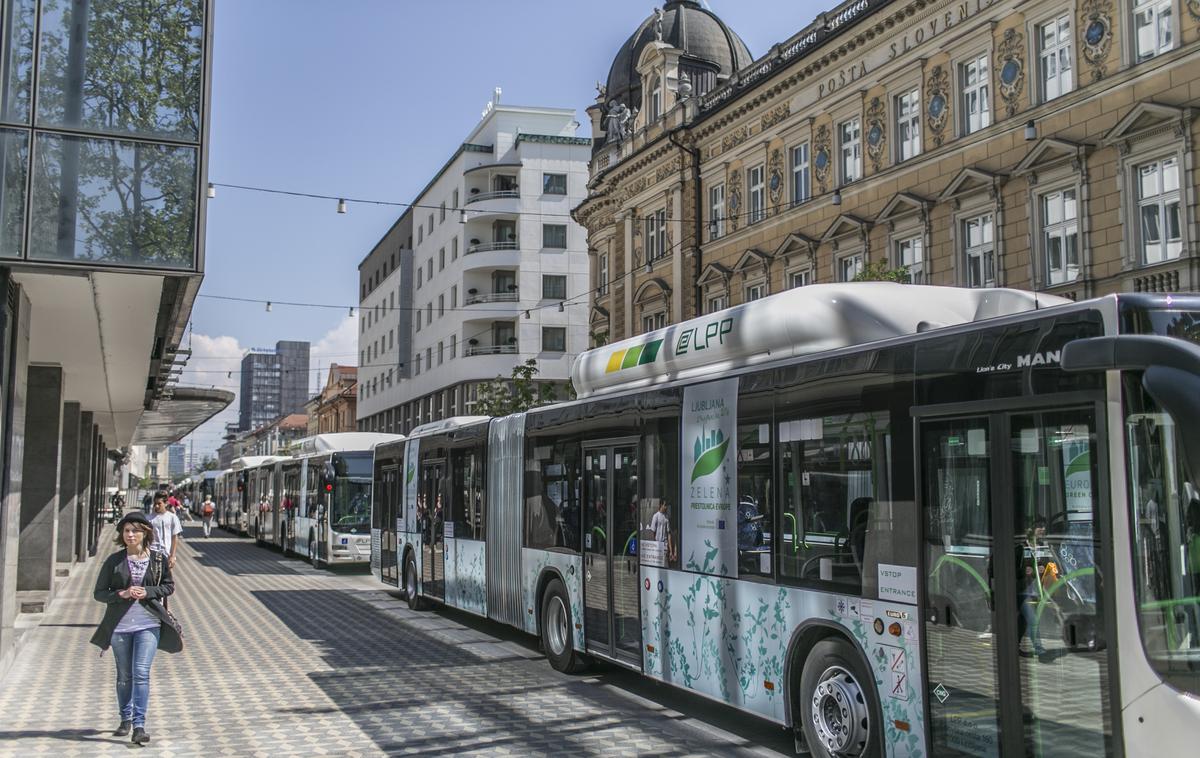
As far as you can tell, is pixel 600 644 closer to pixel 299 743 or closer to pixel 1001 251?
pixel 299 743

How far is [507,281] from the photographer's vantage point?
6147 cm

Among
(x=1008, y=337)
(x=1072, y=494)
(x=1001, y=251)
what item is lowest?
(x=1072, y=494)

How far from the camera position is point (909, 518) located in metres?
6.60

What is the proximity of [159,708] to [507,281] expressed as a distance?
171 ft

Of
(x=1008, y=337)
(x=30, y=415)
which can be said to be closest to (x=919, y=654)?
(x=1008, y=337)

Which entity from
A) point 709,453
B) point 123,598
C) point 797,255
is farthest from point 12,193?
point 797,255

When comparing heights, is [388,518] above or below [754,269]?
below

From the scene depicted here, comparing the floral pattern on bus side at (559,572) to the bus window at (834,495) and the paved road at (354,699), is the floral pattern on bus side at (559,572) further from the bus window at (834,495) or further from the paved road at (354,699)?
the bus window at (834,495)

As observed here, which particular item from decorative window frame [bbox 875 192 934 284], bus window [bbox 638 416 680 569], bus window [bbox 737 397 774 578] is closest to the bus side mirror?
bus window [bbox 737 397 774 578]

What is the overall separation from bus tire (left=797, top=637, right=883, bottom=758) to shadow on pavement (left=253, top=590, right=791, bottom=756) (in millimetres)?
1180

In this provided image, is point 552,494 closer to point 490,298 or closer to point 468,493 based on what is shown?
point 468,493

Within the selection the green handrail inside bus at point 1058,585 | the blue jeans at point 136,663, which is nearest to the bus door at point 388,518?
the blue jeans at point 136,663

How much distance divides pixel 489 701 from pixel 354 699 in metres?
1.27

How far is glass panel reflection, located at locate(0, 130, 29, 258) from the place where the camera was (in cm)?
998
